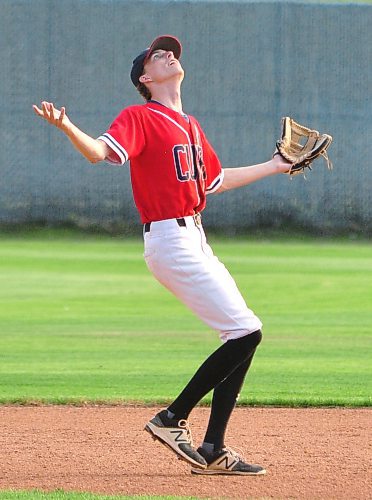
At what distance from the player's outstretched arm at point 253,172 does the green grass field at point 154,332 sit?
8.13 feet

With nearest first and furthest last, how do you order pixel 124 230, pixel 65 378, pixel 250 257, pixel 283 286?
1. pixel 65 378
2. pixel 283 286
3. pixel 250 257
4. pixel 124 230

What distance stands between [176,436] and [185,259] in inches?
31.5

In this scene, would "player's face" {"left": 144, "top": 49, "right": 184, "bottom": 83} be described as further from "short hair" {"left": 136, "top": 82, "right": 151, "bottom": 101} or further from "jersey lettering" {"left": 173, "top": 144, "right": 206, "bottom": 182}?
"jersey lettering" {"left": 173, "top": 144, "right": 206, "bottom": 182}

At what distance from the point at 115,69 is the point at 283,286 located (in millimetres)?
12825

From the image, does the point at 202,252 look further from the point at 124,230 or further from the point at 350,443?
the point at 124,230

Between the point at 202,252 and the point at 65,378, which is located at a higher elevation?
the point at 202,252

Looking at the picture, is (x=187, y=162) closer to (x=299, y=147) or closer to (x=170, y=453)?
(x=299, y=147)

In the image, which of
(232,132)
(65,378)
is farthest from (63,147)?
(65,378)

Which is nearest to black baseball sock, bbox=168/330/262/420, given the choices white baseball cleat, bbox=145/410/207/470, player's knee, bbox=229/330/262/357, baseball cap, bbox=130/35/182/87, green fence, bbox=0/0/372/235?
player's knee, bbox=229/330/262/357

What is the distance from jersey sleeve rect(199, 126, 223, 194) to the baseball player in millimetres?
155

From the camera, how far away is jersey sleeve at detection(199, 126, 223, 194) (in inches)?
215

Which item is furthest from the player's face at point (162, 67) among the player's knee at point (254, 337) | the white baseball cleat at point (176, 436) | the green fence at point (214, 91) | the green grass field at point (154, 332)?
the green fence at point (214, 91)

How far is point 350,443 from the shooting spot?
609cm

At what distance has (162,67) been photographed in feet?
17.5
